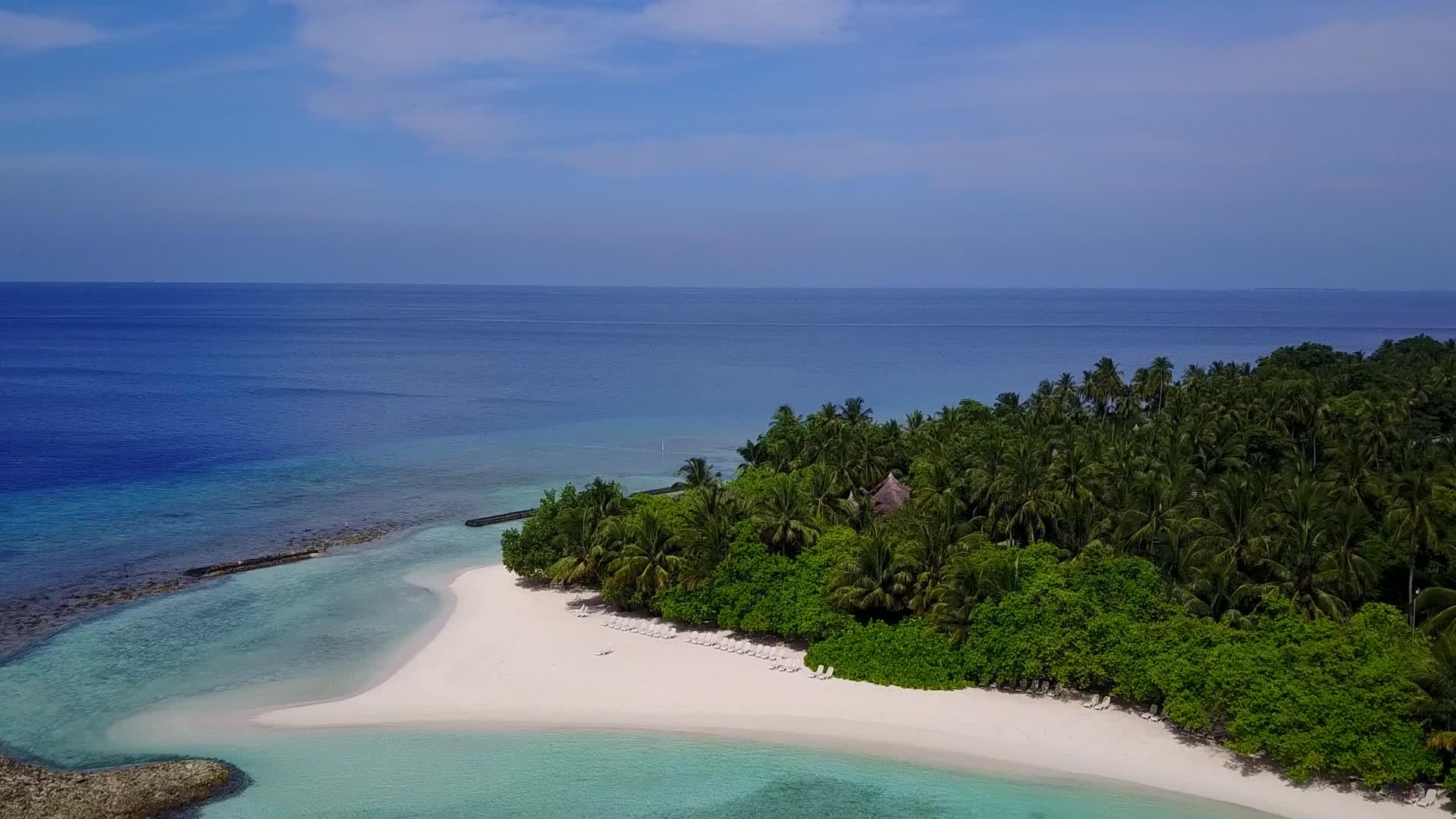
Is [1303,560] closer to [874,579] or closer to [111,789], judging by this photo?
[874,579]

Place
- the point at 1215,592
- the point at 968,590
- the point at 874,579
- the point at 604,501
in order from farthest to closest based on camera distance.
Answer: the point at 604,501 < the point at 874,579 < the point at 968,590 < the point at 1215,592

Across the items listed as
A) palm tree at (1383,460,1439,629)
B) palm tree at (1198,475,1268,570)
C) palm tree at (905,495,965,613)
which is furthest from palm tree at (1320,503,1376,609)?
palm tree at (905,495,965,613)

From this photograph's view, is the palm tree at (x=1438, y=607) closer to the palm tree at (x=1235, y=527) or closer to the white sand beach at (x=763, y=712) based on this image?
the palm tree at (x=1235, y=527)

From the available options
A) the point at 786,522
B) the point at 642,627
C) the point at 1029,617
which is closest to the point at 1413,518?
the point at 1029,617

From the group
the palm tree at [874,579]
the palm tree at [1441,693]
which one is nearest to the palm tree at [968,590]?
the palm tree at [874,579]

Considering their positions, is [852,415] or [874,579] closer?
[874,579]

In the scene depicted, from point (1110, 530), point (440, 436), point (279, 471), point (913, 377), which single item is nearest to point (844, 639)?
point (1110, 530)

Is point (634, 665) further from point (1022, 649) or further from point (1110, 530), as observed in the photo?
point (1110, 530)
